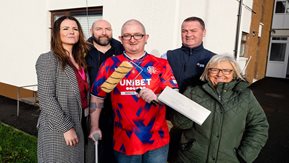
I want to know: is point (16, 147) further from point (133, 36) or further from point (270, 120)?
point (270, 120)

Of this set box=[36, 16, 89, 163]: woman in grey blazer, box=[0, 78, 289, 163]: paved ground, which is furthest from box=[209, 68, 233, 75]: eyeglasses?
box=[0, 78, 289, 163]: paved ground

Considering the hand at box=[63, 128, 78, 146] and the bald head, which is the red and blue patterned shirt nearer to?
the hand at box=[63, 128, 78, 146]

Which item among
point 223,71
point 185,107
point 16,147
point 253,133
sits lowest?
point 16,147

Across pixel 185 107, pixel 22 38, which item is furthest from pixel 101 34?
pixel 22 38

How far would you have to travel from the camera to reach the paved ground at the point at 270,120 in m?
4.00

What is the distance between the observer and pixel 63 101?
1.88 m

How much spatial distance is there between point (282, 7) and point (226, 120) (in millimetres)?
17137

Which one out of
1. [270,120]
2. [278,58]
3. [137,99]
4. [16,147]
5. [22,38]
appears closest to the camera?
Answer: [137,99]

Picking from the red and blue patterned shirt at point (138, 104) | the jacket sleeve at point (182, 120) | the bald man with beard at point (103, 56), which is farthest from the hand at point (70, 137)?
the jacket sleeve at point (182, 120)

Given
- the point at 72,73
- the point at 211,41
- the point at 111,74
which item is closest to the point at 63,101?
the point at 72,73

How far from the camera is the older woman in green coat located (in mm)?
1771

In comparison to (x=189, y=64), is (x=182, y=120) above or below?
below

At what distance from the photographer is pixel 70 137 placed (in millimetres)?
1922

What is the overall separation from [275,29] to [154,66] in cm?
1669
